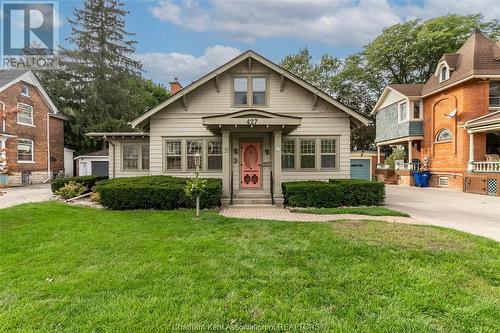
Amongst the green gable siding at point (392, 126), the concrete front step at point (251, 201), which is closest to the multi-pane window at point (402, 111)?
the green gable siding at point (392, 126)

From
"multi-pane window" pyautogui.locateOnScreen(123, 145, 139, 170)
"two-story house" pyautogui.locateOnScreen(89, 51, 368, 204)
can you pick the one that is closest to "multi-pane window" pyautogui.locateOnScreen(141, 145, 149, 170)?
"multi-pane window" pyautogui.locateOnScreen(123, 145, 139, 170)

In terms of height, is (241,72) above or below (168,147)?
above

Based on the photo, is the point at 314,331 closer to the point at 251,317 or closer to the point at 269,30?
the point at 251,317

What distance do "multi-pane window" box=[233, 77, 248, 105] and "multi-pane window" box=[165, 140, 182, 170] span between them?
312 centimetres

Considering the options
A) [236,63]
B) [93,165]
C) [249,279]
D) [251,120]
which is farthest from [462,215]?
[93,165]

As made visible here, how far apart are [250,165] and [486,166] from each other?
12.3 metres

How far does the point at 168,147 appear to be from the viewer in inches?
475

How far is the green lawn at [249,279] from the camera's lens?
289 cm

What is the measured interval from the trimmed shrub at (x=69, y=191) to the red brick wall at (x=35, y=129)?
9.47 m

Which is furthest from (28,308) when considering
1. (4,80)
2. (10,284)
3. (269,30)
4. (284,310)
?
(4,80)

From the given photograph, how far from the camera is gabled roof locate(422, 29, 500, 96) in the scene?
15461 millimetres

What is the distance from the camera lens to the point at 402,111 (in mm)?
21250

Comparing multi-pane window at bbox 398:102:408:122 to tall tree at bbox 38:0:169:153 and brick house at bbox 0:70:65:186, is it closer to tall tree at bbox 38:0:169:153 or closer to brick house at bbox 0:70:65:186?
tall tree at bbox 38:0:169:153

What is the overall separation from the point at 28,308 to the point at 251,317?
2431 mm
